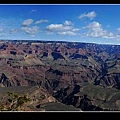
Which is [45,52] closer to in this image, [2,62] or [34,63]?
[34,63]

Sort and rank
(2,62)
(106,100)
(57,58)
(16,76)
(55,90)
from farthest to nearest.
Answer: (57,58) → (2,62) → (16,76) → (55,90) → (106,100)

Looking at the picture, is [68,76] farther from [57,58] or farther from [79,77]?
[57,58]

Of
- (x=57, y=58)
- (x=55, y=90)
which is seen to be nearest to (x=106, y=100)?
(x=55, y=90)

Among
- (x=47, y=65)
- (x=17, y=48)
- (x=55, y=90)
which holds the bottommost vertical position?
(x=55, y=90)

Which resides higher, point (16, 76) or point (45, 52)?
point (45, 52)
